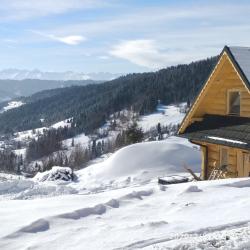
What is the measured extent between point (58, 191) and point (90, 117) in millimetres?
176412

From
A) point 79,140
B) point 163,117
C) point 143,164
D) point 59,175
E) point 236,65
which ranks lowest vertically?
point 79,140

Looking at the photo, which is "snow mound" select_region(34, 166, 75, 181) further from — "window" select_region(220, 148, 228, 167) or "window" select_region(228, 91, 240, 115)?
"window" select_region(228, 91, 240, 115)

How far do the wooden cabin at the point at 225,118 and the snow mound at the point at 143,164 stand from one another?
8.17 meters

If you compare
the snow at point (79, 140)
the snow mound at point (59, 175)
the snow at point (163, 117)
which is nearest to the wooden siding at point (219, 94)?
the snow mound at point (59, 175)

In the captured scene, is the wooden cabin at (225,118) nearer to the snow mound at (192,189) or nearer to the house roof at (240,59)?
the house roof at (240,59)

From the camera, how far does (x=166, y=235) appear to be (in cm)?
771

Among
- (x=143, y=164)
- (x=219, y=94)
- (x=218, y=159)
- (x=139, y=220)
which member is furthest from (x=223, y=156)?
(x=143, y=164)

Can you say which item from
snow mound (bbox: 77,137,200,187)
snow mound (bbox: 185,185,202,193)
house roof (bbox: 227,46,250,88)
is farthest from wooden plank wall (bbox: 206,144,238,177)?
snow mound (bbox: 77,137,200,187)

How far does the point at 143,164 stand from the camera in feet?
93.8

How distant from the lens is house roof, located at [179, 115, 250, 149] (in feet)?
52.3

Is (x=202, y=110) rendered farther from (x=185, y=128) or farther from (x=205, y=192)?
(x=205, y=192)

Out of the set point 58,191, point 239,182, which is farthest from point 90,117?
point 239,182

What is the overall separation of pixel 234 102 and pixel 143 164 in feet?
38.2

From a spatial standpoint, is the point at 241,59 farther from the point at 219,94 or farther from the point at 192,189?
the point at 192,189
